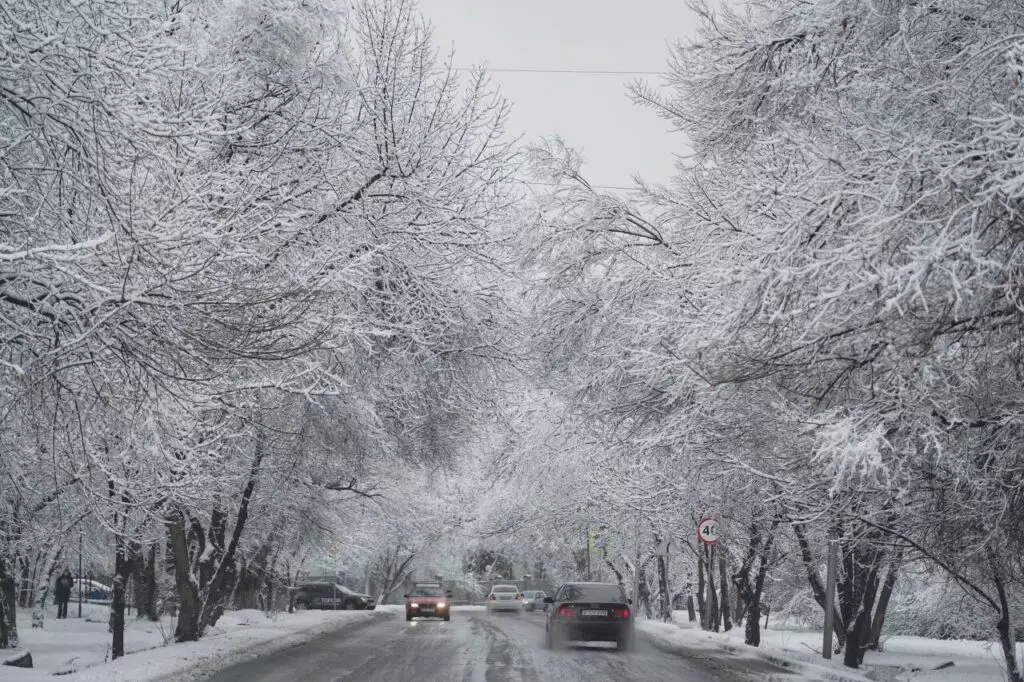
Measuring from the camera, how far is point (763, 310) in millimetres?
10242

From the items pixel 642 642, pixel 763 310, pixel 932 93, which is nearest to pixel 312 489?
pixel 642 642

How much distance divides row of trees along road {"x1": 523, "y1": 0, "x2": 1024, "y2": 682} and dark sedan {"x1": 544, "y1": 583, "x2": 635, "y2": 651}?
5714mm

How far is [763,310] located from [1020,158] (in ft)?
9.62

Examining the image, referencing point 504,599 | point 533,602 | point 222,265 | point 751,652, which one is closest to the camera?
point 222,265

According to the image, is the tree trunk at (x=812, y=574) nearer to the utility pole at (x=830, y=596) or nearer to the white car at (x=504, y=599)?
the utility pole at (x=830, y=596)

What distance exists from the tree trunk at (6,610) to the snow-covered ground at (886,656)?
12.7 meters

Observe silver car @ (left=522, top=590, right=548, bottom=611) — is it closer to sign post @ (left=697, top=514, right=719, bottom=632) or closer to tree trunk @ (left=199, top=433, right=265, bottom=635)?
sign post @ (left=697, top=514, right=719, bottom=632)

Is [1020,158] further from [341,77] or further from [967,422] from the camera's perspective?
[341,77]

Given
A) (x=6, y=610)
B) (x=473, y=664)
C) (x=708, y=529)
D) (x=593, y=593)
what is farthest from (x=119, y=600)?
(x=708, y=529)

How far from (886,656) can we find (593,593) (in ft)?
19.3

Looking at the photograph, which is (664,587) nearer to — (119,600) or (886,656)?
(886,656)

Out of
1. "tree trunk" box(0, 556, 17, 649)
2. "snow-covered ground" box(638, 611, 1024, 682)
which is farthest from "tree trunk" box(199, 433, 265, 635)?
"snow-covered ground" box(638, 611, 1024, 682)

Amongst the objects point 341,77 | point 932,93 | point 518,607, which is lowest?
point 518,607

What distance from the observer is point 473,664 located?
17422mm
